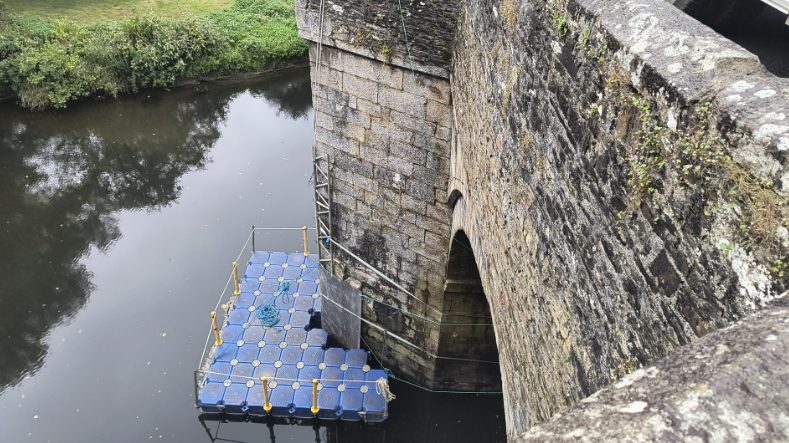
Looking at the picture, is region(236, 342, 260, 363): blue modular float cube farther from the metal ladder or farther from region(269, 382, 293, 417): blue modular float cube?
the metal ladder

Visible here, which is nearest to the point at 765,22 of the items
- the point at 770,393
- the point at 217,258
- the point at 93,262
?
the point at 770,393

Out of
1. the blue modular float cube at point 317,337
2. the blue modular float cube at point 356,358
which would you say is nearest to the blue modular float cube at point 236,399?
the blue modular float cube at point 317,337

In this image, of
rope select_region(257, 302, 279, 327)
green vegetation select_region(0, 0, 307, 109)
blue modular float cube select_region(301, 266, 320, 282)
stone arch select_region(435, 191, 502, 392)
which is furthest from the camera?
green vegetation select_region(0, 0, 307, 109)

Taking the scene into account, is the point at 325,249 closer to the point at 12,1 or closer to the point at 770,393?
the point at 770,393

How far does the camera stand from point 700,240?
161 cm

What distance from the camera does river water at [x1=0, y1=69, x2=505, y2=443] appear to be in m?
7.80

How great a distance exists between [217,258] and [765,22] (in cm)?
900

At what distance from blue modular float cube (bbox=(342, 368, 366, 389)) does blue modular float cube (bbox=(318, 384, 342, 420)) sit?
20cm

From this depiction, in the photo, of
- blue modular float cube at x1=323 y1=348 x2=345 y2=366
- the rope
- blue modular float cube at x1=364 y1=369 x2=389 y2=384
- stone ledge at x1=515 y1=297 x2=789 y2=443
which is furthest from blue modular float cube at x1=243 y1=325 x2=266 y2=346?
stone ledge at x1=515 y1=297 x2=789 y2=443

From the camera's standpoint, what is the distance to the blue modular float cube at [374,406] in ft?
23.6

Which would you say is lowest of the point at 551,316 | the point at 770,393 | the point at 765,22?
the point at 551,316

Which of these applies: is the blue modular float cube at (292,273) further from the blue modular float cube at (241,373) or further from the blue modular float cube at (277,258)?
the blue modular float cube at (241,373)

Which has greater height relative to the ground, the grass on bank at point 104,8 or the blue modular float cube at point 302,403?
the grass on bank at point 104,8

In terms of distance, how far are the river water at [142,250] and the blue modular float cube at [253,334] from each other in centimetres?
109
